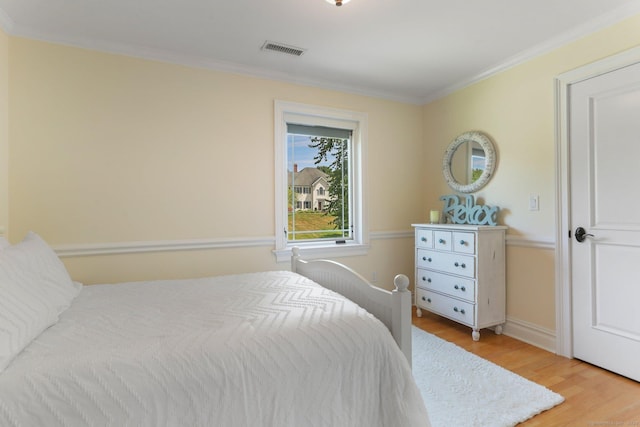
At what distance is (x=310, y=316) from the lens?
4.46ft

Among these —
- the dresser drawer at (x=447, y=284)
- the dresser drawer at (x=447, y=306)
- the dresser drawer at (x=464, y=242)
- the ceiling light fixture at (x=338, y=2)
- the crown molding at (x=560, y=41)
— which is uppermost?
the crown molding at (x=560, y=41)

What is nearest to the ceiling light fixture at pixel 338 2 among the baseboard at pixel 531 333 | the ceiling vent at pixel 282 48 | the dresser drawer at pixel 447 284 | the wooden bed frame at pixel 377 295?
the ceiling vent at pixel 282 48

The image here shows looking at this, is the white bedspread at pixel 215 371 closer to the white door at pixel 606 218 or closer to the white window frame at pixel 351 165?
the white window frame at pixel 351 165

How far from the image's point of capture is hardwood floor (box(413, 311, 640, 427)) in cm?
176

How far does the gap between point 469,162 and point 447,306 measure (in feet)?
4.72

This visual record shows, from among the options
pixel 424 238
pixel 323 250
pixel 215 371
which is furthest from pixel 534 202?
pixel 215 371

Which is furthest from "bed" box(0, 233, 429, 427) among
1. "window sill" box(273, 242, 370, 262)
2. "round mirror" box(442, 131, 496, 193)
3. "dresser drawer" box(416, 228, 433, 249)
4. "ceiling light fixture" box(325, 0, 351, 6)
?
"round mirror" box(442, 131, 496, 193)

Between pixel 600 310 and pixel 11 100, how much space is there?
4423mm

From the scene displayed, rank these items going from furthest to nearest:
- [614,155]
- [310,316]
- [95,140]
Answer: [95,140] → [614,155] → [310,316]

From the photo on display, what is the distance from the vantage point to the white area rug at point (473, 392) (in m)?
1.75

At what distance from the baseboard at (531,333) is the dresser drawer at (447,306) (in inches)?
16.2

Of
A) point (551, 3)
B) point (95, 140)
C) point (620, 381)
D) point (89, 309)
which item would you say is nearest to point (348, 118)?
point (551, 3)

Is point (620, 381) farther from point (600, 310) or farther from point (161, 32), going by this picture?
point (161, 32)

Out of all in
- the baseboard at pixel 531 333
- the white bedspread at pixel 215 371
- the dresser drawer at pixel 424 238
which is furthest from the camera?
the dresser drawer at pixel 424 238
